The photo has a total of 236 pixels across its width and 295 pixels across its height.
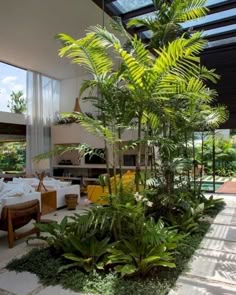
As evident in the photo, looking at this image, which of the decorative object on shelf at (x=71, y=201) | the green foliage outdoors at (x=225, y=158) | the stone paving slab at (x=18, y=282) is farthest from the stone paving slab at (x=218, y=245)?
the green foliage outdoors at (x=225, y=158)

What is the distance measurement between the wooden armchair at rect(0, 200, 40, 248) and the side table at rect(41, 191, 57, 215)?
192 cm

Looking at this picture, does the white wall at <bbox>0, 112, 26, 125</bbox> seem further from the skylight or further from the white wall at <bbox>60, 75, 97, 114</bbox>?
the skylight

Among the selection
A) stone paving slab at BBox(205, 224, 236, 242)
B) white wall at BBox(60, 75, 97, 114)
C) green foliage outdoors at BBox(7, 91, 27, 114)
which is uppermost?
white wall at BBox(60, 75, 97, 114)

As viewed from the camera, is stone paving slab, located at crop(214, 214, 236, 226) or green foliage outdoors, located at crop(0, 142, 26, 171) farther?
green foliage outdoors, located at crop(0, 142, 26, 171)

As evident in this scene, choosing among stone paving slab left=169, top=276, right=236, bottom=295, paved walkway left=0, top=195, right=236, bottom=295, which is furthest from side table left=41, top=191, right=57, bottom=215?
stone paving slab left=169, top=276, right=236, bottom=295

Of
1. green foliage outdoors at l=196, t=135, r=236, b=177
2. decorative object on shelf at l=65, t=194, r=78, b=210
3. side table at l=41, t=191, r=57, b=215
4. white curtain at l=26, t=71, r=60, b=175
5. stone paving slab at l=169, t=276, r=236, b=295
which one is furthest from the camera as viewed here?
green foliage outdoors at l=196, t=135, r=236, b=177

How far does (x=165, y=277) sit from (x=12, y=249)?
2572 mm

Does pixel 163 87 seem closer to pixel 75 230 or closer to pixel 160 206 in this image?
pixel 75 230

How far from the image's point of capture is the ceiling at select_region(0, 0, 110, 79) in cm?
602

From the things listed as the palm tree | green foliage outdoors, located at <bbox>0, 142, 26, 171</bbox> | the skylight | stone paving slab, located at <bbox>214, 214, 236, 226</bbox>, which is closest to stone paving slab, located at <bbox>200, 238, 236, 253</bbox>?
stone paving slab, located at <bbox>214, 214, 236, 226</bbox>

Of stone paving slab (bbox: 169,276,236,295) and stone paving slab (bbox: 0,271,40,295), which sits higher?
stone paving slab (bbox: 169,276,236,295)

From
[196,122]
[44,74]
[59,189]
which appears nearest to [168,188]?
[196,122]

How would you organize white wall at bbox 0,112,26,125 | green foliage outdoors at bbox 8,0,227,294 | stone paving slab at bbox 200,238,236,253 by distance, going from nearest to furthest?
1. green foliage outdoors at bbox 8,0,227,294
2. stone paving slab at bbox 200,238,236,253
3. white wall at bbox 0,112,26,125

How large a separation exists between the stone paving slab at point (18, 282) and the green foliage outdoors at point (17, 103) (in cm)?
806
